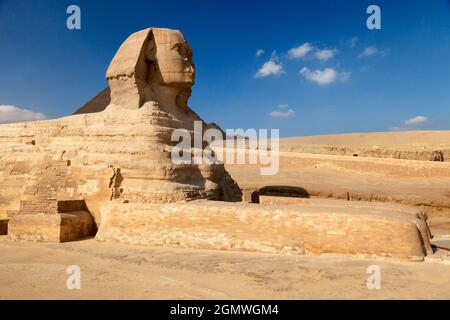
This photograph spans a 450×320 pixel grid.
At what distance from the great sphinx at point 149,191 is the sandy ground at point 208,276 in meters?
0.37

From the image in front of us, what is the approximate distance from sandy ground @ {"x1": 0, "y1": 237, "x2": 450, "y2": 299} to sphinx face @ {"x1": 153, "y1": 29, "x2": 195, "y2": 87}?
448cm

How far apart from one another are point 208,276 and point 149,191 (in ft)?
9.23

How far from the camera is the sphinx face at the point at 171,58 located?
8914 millimetres

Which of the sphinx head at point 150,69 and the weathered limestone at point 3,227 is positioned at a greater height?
the sphinx head at point 150,69

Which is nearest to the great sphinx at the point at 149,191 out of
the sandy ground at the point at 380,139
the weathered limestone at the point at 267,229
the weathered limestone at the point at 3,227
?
the weathered limestone at the point at 267,229

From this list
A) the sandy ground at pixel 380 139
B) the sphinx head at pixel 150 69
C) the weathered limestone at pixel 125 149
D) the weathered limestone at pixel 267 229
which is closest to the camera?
the weathered limestone at pixel 267 229

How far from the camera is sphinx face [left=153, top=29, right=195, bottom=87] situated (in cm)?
891

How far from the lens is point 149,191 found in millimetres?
7371

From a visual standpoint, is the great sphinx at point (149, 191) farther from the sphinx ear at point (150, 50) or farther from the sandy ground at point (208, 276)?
the sandy ground at point (208, 276)

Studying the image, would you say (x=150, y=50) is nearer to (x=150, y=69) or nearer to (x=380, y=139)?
(x=150, y=69)

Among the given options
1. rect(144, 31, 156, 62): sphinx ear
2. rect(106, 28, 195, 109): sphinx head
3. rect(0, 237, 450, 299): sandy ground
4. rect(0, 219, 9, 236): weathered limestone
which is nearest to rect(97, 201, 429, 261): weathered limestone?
rect(0, 237, 450, 299): sandy ground
